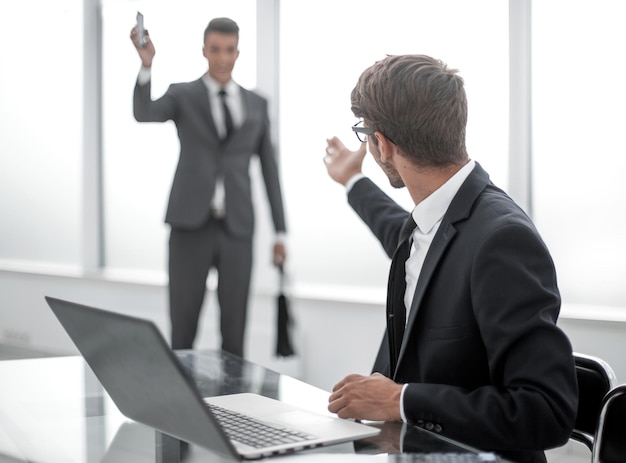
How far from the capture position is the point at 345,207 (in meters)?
4.91

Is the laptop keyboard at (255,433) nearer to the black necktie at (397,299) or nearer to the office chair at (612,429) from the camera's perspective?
the black necktie at (397,299)

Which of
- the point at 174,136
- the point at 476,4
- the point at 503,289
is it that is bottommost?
the point at 503,289

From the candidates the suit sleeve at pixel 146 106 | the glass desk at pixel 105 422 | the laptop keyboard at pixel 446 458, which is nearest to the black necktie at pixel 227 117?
the suit sleeve at pixel 146 106

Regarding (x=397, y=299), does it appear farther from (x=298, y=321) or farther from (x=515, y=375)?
(x=298, y=321)

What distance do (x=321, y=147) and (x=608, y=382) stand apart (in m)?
3.46

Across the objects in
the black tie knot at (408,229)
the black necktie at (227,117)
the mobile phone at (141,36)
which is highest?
the mobile phone at (141,36)

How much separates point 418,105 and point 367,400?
1.95 feet

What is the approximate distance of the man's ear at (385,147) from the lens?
1742 mm

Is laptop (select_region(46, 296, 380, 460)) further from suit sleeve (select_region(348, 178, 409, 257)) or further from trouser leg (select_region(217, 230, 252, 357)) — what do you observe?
trouser leg (select_region(217, 230, 252, 357))

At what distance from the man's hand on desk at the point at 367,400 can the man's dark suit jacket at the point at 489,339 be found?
0.09 ft

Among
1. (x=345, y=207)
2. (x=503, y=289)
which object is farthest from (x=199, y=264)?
(x=503, y=289)

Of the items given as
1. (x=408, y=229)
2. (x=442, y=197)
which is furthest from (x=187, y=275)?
(x=442, y=197)

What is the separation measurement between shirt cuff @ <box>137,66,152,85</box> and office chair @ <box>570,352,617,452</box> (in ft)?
8.98

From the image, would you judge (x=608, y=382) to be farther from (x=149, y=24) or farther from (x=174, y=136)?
(x=149, y=24)
